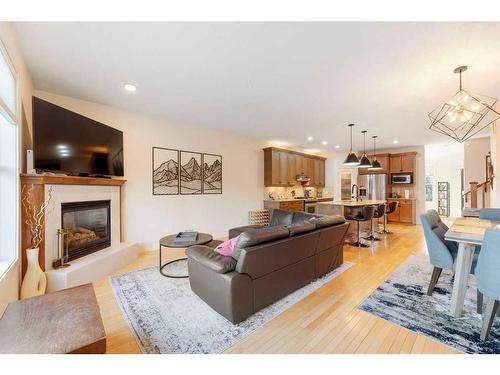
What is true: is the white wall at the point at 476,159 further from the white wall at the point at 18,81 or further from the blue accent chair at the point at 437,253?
the white wall at the point at 18,81

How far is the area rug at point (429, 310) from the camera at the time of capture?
177 cm

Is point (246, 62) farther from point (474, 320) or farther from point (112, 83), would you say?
point (474, 320)

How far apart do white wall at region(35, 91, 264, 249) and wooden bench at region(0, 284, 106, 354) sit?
2668 millimetres

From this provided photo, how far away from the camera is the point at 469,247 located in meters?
2.06

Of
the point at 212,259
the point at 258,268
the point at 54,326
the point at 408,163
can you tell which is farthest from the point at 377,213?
the point at 54,326

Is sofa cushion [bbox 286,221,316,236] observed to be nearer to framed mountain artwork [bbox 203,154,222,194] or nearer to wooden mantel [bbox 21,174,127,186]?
wooden mantel [bbox 21,174,127,186]

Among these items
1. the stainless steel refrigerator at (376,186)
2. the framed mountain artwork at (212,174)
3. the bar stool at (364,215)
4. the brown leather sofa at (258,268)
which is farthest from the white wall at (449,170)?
the brown leather sofa at (258,268)

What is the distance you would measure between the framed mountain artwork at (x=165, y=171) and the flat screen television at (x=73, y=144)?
69cm

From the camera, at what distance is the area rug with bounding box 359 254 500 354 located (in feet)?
5.79

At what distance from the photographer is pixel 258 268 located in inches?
82.7
